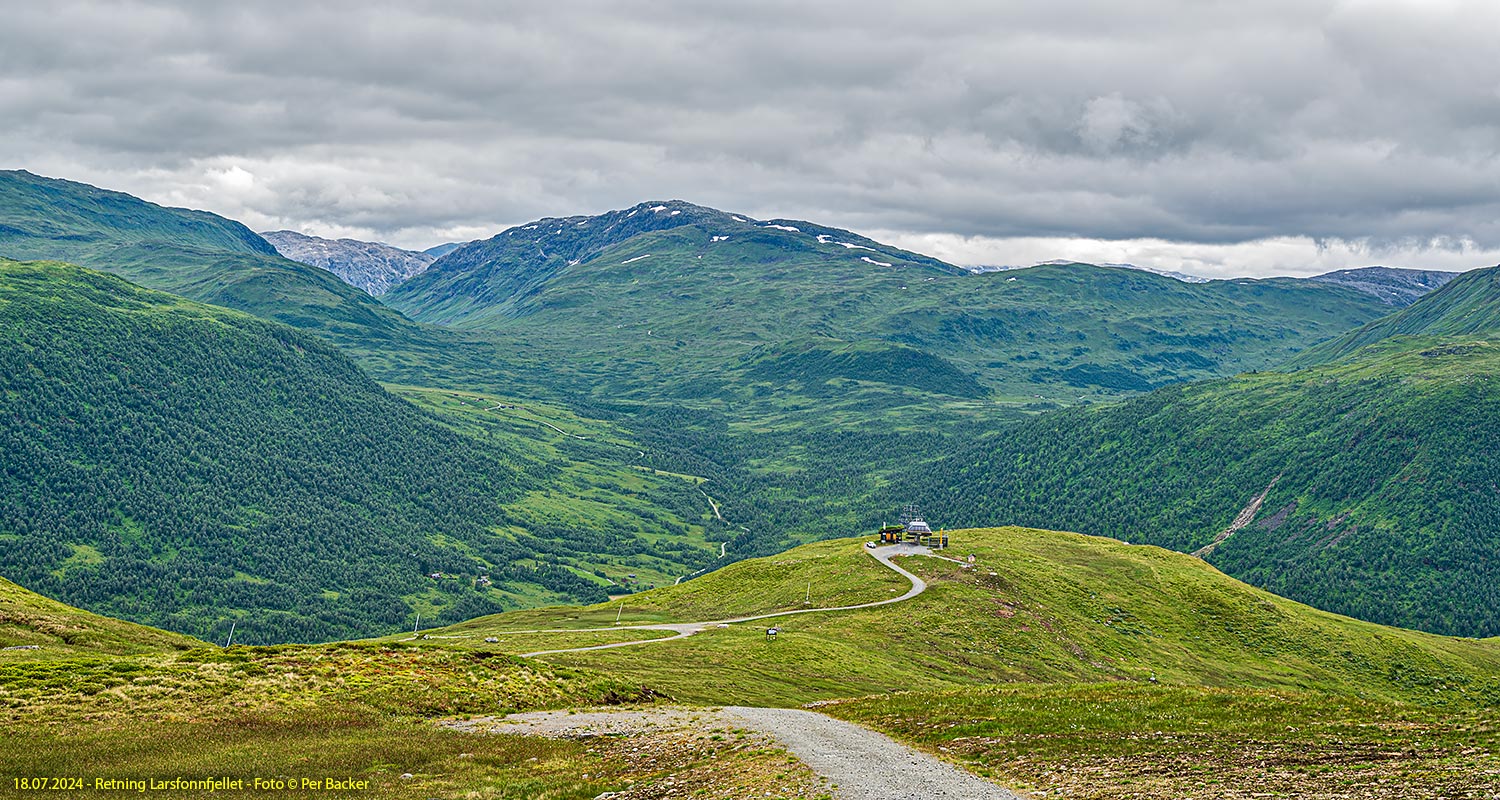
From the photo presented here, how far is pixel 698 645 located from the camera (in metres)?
123

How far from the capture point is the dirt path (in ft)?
144

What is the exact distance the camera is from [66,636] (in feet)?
303

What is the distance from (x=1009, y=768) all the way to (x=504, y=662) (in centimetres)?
4891

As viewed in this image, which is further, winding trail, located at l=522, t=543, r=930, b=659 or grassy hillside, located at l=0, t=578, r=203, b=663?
winding trail, located at l=522, t=543, r=930, b=659

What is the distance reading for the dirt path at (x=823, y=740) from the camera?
A: 4375 cm

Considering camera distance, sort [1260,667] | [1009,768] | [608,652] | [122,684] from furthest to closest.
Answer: [1260,667] → [608,652] → [122,684] → [1009,768]

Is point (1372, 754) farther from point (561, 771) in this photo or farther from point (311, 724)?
point (311, 724)

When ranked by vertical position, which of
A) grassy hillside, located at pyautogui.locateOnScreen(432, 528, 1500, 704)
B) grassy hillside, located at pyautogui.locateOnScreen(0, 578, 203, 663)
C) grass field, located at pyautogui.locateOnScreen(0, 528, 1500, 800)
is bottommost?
grassy hillside, located at pyautogui.locateOnScreen(432, 528, 1500, 704)

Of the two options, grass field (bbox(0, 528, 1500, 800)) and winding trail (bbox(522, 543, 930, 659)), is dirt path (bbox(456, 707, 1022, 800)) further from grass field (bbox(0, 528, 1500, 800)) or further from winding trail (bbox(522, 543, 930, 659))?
winding trail (bbox(522, 543, 930, 659))

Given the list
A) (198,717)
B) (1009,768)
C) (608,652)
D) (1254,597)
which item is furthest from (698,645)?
(1254,597)

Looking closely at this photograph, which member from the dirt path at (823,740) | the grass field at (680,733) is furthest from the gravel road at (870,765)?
the grass field at (680,733)

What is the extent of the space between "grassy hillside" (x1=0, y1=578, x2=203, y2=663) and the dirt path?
42.8 metres

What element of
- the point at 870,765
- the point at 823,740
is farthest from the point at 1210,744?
the point at 823,740

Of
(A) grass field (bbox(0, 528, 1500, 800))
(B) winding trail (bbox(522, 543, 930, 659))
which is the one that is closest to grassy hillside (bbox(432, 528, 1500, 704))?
(A) grass field (bbox(0, 528, 1500, 800))
